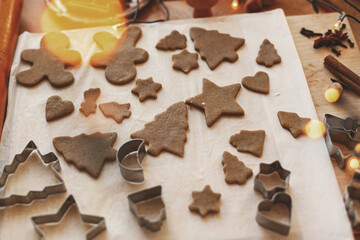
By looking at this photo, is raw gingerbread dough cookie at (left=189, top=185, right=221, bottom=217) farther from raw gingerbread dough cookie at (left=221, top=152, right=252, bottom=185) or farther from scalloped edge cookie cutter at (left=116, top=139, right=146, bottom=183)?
scalloped edge cookie cutter at (left=116, top=139, right=146, bottom=183)

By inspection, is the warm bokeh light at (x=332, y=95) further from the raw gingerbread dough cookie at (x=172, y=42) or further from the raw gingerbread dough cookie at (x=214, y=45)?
the raw gingerbread dough cookie at (x=172, y=42)

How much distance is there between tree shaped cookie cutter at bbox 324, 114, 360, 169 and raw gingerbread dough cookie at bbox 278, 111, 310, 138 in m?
0.07

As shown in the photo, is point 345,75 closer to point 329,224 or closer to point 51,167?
point 329,224

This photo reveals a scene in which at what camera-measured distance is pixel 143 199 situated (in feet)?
3.87

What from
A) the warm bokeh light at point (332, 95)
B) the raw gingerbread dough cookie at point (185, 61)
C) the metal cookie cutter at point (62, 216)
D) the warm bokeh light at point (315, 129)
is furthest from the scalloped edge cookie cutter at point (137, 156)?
the warm bokeh light at point (332, 95)

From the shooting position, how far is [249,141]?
1286 mm

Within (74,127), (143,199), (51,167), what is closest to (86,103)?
(74,127)

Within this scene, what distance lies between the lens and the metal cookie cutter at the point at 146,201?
1093 millimetres

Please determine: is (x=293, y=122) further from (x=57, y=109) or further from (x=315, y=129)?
(x=57, y=109)

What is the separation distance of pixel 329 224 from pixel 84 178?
709mm

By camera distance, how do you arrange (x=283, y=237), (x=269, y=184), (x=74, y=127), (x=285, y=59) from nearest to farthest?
(x=283, y=237), (x=269, y=184), (x=74, y=127), (x=285, y=59)

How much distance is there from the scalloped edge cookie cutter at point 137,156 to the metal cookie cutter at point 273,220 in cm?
35

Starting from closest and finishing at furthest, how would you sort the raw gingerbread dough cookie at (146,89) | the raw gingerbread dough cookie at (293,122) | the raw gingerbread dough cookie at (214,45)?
1. the raw gingerbread dough cookie at (293,122)
2. the raw gingerbread dough cookie at (146,89)
3. the raw gingerbread dough cookie at (214,45)

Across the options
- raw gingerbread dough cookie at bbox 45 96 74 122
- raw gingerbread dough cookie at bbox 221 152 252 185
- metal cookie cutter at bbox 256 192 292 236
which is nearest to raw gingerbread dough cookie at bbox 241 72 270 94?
raw gingerbread dough cookie at bbox 221 152 252 185
